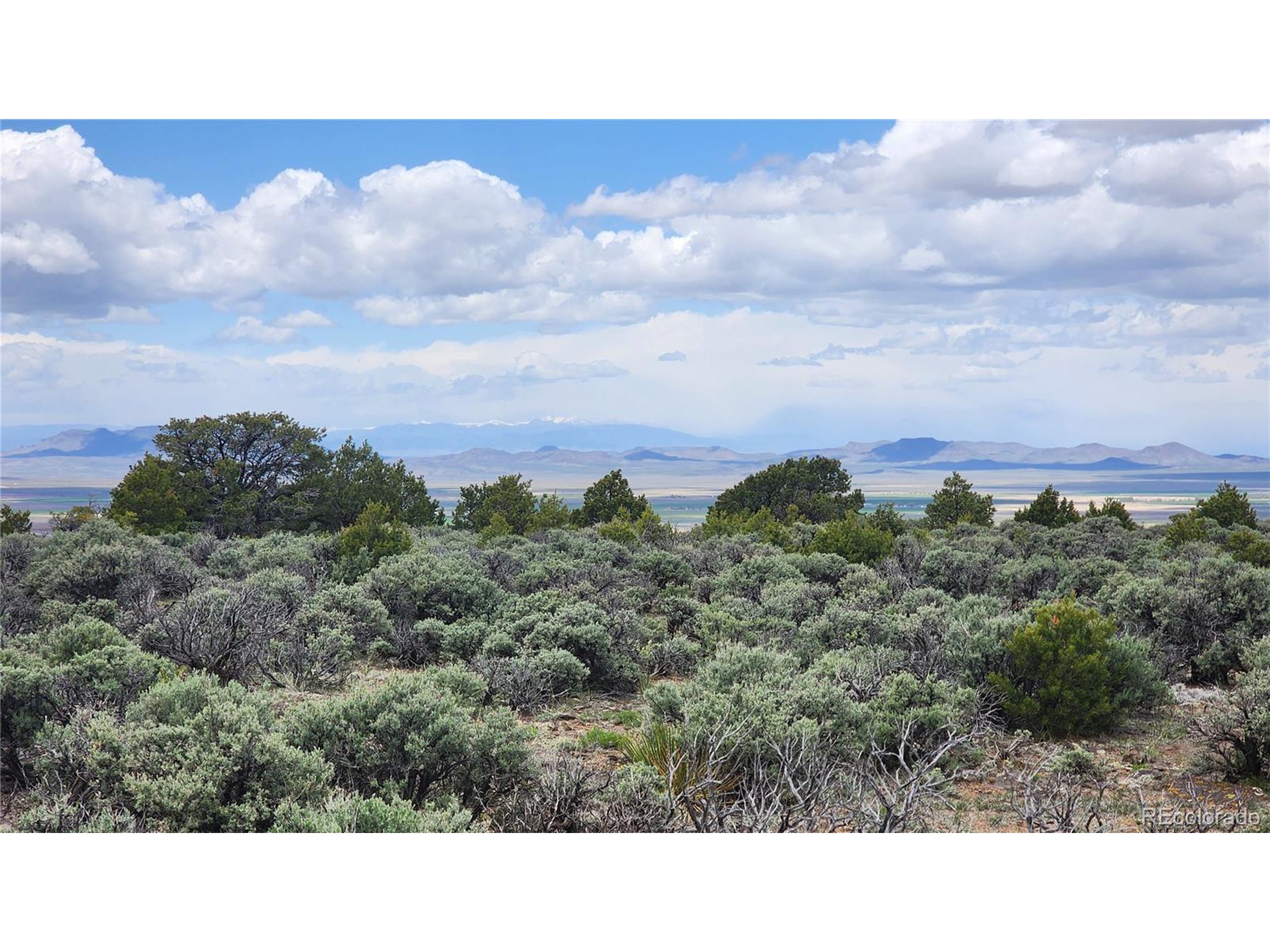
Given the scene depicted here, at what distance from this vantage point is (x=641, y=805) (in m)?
4.31

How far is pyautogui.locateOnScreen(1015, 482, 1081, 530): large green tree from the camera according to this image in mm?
22484

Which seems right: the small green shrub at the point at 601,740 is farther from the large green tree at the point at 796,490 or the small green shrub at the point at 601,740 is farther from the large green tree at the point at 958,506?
the large green tree at the point at 796,490

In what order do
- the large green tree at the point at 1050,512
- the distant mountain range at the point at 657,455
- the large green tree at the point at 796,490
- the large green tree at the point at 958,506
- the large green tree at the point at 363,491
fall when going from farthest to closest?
the distant mountain range at the point at 657,455
the large green tree at the point at 796,490
the large green tree at the point at 363,491
the large green tree at the point at 958,506
the large green tree at the point at 1050,512

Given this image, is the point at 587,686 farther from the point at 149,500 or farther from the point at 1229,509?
the point at 149,500

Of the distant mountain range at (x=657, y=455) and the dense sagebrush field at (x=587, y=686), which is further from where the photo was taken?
the distant mountain range at (x=657, y=455)

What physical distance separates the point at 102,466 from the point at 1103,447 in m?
87.1

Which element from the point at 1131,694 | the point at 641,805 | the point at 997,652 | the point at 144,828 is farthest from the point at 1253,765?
the point at 144,828

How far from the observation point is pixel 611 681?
8211mm

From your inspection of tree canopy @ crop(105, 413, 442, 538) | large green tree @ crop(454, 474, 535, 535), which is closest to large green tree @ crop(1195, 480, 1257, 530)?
large green tree @ crop(454, 474, 535, 535)

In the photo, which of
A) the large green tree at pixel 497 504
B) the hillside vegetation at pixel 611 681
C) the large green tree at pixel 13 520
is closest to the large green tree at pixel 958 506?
the large green tree at pixel 497 504

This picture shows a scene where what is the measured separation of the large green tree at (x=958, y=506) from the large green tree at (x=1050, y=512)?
132 inches

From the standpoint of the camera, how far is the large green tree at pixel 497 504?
1007 inches

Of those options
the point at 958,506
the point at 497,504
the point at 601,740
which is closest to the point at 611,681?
the point at 601,740

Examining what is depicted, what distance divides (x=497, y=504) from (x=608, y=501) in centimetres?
359
